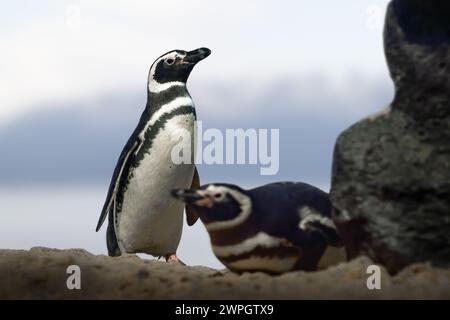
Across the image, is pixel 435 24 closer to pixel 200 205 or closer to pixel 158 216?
pixel 200 205

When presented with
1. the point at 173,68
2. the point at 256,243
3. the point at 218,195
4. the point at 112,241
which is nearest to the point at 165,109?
the point at 173,68

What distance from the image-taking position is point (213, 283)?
3.50 meters

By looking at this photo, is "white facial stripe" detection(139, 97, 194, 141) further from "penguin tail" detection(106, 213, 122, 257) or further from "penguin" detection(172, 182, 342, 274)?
"penguin" detection(172, 182, 342, 274)

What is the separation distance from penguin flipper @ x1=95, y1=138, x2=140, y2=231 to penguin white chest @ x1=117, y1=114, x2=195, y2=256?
0.12 metres

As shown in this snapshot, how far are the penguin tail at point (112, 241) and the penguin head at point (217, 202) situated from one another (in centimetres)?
253

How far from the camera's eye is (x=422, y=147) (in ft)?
11.9

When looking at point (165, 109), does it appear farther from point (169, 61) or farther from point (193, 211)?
point (193, 211)

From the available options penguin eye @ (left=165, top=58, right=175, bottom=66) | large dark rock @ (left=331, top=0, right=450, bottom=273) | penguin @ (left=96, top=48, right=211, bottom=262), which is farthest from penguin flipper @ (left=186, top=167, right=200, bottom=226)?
large dark rock @ (left=331, top=0, right=450, bottom=273)

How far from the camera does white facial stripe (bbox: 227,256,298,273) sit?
12.8 feet

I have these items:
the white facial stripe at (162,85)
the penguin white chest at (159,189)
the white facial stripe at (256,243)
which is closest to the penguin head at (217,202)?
the white facial stripe at (256,243)

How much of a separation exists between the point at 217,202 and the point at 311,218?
0.53 meters

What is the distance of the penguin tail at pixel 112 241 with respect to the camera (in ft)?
20.6

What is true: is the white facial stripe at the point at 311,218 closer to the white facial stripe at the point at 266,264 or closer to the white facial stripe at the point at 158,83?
the white facial stripe at the point at 266,264

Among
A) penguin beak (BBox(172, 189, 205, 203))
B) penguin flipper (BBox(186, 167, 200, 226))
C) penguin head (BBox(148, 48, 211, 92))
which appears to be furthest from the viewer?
penguin flipper (BBox(186, 167, 200, 226))
